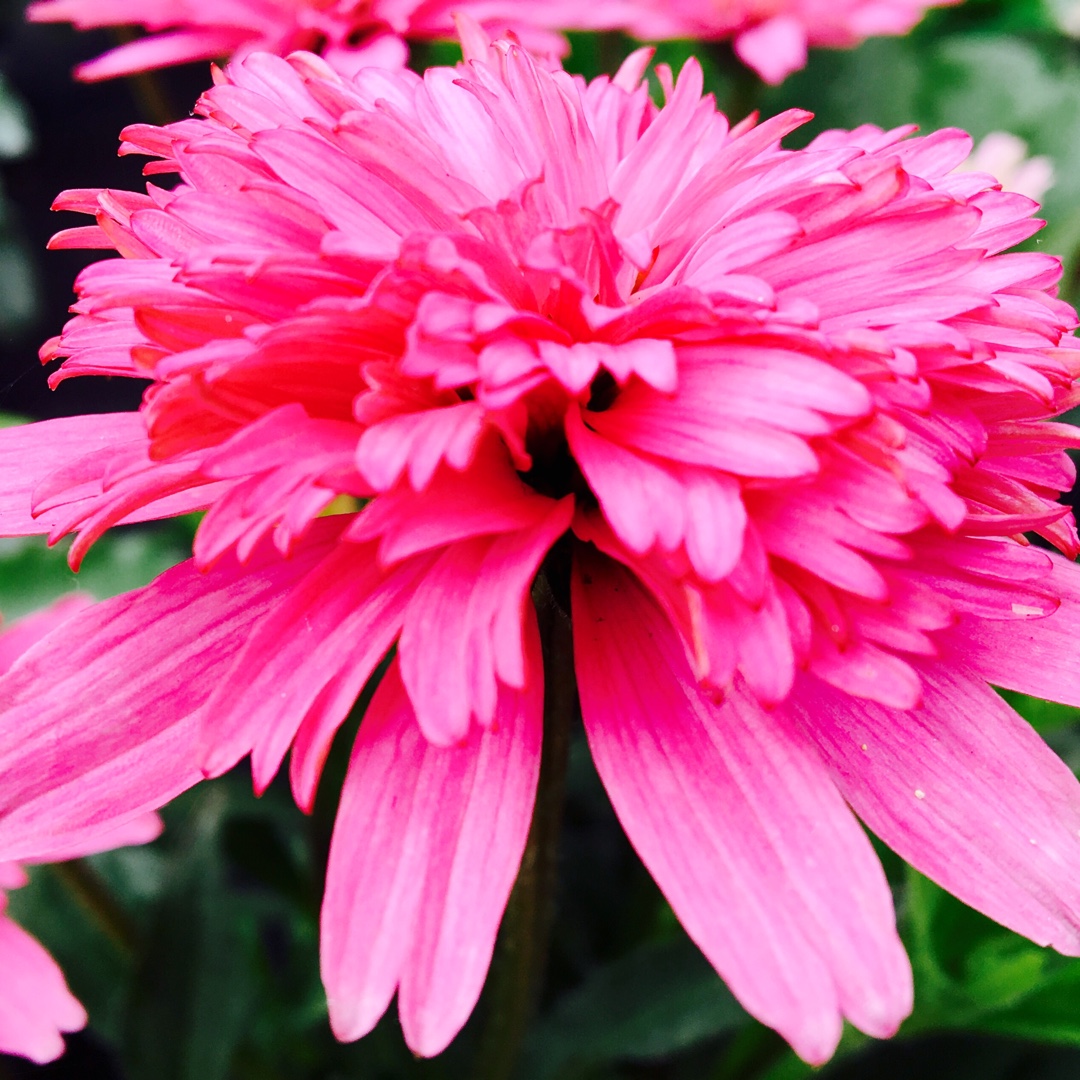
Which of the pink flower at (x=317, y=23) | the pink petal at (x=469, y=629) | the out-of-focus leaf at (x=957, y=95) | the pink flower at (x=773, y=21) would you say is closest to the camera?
the pink petal at (x=469, y=629)

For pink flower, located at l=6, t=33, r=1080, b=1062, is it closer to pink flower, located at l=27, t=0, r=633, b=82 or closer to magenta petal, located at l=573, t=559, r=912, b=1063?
magenta petal, located at l=573, t=559, r=912, b=1063

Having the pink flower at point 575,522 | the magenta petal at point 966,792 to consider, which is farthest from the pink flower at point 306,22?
the magenta petal at point 966,792

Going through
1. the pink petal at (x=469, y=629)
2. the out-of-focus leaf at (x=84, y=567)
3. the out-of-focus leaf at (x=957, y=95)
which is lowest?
the out-of-focus leaf at (x=84, y=567)

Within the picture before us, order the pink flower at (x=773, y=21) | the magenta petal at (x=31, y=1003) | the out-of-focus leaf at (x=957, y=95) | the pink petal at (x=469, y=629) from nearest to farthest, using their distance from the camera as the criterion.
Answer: the pink petal at (x=469, y=629)
the magenta petal at (x=31, y=1003)
the pink flower at (x=773, y=21)
the out-of-focus leaf at (x=957, y=95)

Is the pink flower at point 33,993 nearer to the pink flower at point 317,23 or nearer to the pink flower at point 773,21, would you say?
the pink flower at point 317,23

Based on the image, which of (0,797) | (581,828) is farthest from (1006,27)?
(0,797)
